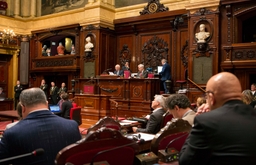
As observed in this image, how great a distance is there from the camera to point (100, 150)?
1854 mm

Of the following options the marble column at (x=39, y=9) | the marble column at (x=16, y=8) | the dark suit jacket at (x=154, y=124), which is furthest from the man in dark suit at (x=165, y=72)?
the marble column at (x=16, y=8)

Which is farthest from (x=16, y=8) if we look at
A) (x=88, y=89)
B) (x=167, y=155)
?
(x=167, y=155)

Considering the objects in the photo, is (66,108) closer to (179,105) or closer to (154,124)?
(154,124)

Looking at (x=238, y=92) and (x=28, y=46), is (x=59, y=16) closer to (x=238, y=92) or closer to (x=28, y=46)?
(x=28, y=46)

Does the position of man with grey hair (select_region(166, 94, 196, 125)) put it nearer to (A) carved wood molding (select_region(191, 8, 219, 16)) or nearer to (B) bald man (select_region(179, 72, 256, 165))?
(B) bald man (select_region(179, 72, 256, 165))

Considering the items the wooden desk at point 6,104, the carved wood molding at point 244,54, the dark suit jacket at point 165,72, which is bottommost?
the wooden desk at point 6,104

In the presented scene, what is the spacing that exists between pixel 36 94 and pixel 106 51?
10.9 metres

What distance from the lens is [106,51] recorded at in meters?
13.0

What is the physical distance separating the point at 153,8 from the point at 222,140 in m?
11.1

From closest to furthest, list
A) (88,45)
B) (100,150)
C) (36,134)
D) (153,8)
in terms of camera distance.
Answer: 1. (100,150)
2. (36,134)
3. (153,8)
4. (88,45)

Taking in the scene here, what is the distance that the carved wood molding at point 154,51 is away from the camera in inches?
472

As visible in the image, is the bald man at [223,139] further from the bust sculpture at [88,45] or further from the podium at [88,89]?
the bust sculpture at [88,45]

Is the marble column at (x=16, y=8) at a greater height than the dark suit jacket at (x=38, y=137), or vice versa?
the marble column at (x=16, y=8)

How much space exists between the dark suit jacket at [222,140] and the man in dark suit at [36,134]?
101cm
